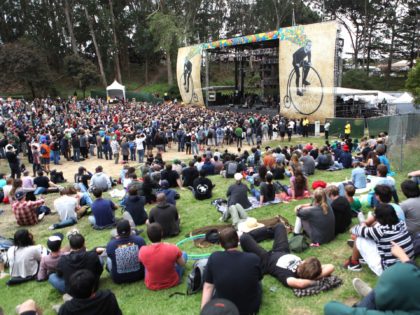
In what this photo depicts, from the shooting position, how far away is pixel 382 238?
4.22 m

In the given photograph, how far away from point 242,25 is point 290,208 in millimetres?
54095

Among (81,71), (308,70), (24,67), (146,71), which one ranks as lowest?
(308,70)

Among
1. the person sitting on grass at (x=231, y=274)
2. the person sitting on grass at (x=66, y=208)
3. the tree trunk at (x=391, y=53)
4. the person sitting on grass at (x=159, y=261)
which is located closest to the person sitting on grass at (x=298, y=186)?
the person sitting on grass at (x=159, y=261)

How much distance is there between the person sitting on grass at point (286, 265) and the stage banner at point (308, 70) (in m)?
19.5

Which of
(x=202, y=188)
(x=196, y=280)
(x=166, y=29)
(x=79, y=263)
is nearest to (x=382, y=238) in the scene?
(x=196, y=280)

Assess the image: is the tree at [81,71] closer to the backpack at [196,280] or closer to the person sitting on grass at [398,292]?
the backpack at [196,280]

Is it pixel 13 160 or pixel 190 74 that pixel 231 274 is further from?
pixel 190 74

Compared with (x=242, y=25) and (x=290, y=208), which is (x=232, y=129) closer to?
(x=290, y=208)

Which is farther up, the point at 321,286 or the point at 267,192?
the point at 267,192

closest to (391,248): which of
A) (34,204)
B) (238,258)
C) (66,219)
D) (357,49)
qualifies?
(238,258)

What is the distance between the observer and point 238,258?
149 inches

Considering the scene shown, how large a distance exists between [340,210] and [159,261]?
3.15 meters

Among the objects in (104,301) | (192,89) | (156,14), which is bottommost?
(104,301)

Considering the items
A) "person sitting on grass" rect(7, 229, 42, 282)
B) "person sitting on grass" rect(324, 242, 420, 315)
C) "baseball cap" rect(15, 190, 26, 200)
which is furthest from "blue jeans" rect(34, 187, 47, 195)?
"person sitting on grass" rect(324, 242, 420, 315)
